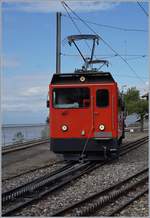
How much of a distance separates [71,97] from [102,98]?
1041 mm

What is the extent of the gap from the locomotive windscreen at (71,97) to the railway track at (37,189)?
205cm

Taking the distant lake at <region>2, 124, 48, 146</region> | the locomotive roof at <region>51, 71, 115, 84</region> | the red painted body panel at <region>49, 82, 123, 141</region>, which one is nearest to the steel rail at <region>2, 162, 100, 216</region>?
the red painted body panel at <region>49, 82, 123, 141</region>

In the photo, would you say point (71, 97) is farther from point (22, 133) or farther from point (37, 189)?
point (22, 133)

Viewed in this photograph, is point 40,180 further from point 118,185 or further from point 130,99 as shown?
point 130,99

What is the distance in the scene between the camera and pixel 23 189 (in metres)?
11.2

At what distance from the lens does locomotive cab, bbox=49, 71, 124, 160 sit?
641 inches

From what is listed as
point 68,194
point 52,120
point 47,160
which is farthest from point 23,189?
point 47,160

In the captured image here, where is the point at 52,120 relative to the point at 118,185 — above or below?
above

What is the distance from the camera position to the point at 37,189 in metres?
11.4

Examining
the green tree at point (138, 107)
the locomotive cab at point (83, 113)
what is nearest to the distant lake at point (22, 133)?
the locomotive cab at point (83, 113)

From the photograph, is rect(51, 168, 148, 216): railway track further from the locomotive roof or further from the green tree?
the green tree

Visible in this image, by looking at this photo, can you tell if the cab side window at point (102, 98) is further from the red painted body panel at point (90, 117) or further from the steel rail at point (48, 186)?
the steel rail at point (48, 186)

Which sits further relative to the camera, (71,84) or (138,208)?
(71,84)

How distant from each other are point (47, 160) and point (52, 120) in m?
2.86
